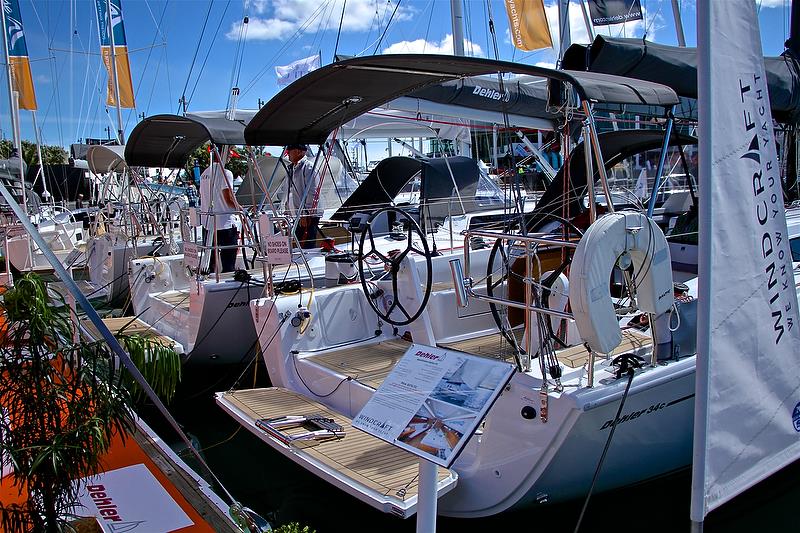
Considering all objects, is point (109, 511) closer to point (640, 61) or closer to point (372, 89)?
point (372, 89)

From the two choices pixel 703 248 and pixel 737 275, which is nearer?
pixel 703 248

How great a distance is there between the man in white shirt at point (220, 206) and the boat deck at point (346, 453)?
1797 mm

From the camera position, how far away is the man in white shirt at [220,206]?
22.1ft

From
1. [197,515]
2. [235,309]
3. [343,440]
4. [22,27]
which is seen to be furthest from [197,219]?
[22,27]

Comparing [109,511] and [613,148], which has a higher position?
[613,148]

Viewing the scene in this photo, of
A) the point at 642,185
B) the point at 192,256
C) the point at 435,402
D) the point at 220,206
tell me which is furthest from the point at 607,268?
the point at 642,185

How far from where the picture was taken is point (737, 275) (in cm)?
218

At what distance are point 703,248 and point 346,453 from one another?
2.80m

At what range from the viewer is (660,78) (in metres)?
5.41

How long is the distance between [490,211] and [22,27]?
12.7 m

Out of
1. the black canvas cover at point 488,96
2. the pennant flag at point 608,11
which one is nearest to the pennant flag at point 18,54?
the black canvas cover at point 488,96

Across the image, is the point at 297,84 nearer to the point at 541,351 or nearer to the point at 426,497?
the point at 541,351

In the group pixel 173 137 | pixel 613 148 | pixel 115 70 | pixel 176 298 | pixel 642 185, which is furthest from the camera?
pixel 115 70

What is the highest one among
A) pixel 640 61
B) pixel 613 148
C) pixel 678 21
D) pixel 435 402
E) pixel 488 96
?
pixel 678 21
